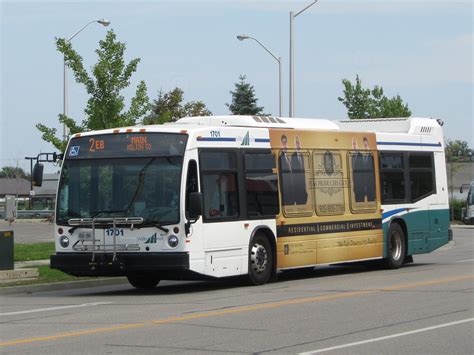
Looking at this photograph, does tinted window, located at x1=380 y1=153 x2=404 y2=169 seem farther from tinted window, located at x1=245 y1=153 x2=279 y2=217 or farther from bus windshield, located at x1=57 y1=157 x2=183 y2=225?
bus windshield, located at x1=57 y1=157 x2=183 y2=225

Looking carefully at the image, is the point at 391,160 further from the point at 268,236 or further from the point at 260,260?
the point at 260,260

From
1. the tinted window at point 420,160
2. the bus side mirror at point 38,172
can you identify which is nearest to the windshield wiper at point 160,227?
the bus side mirror at point 38,172

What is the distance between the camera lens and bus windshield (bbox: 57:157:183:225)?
58.9ft

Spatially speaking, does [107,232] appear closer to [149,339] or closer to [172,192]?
[172,192]

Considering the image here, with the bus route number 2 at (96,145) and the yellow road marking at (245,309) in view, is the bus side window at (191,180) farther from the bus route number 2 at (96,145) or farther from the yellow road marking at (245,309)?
the yellow road marking at (245,309)

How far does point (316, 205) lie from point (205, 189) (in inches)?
141

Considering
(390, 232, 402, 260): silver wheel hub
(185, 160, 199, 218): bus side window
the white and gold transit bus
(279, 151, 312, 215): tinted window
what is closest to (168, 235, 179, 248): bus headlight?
the white and gold transit bus

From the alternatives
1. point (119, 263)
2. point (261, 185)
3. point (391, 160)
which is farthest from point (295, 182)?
point (119, 263)

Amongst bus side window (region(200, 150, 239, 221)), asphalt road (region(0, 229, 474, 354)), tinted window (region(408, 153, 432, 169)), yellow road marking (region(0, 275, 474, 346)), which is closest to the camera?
asphalt road (region(0, 229, 474, 354))

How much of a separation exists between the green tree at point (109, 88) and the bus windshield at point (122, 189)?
9573 mm

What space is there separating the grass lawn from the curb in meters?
5.97

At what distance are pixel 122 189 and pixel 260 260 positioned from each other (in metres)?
3.10

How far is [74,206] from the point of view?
734 inches

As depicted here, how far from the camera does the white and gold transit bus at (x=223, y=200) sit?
707 inches
